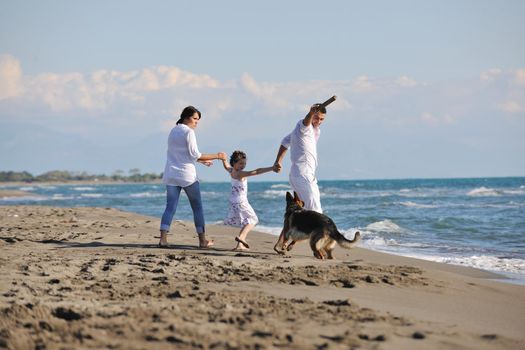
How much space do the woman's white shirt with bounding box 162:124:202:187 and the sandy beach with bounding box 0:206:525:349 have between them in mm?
993

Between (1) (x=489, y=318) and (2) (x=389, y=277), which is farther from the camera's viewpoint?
(2) (x=389, y=277)

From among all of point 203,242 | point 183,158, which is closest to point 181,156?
point 183,158

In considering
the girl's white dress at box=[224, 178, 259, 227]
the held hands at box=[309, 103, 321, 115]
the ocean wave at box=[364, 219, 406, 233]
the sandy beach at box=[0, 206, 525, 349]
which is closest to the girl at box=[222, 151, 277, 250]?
the girl's white dress at box=[224, 178, 259, 227]

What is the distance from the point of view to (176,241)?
10.0 meters

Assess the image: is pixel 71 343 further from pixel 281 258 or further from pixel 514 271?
pixel 514 271

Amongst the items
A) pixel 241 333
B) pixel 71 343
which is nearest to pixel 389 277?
pixel 241 333

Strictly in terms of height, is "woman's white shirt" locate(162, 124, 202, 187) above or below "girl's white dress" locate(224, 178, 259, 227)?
above

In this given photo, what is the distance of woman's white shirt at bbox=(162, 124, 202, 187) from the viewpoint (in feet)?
28.5

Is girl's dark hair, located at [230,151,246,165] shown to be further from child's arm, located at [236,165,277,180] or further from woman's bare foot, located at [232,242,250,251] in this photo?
woman's bare foot, located at [232,242,250,251]

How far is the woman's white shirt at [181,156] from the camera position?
868 cm

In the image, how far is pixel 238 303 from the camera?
5.00 meters

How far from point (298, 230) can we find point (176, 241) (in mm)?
2802

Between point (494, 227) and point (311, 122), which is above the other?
point (311, 122)

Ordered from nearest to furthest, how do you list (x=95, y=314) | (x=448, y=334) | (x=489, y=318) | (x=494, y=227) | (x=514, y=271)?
1. (x=448, y=334)
2. (x=95, y=314)
3. (x=489, y=318)
4. (x=514, y=271)
5. (x=494, y=227)
